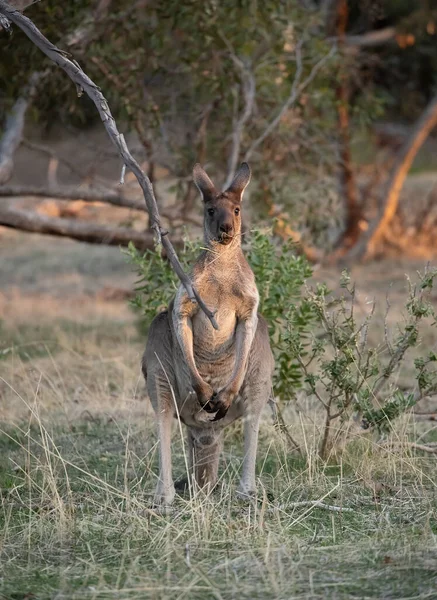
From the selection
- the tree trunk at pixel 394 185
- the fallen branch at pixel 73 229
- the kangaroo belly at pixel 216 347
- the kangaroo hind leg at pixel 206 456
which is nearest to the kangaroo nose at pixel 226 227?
the kangaroo belly at pixel 216 347

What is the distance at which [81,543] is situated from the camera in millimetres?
4289

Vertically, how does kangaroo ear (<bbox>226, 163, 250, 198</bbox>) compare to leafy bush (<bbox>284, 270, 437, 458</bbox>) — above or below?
above

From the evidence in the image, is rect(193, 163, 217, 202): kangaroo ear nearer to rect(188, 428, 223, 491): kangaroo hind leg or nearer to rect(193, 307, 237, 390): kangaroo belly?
rect(193, 307, 237, 390): kangaroo belly

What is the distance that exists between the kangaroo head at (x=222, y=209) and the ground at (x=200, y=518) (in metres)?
1.02

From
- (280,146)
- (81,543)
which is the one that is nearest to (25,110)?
(280,146)

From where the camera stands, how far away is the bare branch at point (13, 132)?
323 inches

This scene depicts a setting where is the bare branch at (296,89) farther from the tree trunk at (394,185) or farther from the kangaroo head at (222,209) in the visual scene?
the tree trunk at (394,185)

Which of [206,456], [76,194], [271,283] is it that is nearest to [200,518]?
[206,456]

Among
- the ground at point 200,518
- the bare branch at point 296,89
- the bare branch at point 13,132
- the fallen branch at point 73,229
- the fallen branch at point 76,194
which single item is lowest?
the ground at point 200,518

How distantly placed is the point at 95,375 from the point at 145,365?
2.84m

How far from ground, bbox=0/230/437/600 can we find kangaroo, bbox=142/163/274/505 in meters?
0.19

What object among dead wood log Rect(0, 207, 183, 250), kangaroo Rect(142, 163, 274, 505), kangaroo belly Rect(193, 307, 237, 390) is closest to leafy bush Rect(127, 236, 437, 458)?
kangaroo Rect(142, 163, 274, 505)

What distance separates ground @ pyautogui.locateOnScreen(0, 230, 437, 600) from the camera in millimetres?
3744

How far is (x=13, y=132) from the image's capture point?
8.64 meters
